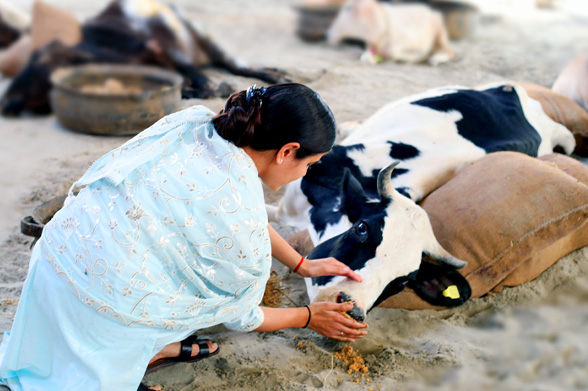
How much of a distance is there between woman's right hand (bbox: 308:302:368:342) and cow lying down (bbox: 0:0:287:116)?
3219 millimetres

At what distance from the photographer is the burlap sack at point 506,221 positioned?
2.75 meters

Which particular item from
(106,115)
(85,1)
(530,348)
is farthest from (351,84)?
(85,1)

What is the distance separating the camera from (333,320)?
7.34 ft

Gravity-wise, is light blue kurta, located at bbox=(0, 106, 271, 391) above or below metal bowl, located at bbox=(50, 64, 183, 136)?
above

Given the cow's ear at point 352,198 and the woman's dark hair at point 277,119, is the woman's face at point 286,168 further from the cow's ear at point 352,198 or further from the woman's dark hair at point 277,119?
the cow's ear at point 352,198

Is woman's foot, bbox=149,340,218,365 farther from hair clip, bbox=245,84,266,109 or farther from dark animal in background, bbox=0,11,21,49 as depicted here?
dark animal in background, bbox=0,11,21,49

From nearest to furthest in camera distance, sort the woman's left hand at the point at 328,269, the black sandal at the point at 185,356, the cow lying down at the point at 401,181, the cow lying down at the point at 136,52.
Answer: the black sandal at the point at 185,356, the woman's left hand at the point at 328,269, the cow lying down at the point at 401,181, the cow lying down at the point at 136,52

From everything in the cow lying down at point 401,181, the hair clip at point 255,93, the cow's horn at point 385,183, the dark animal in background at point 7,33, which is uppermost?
the hair clip at point 255,93

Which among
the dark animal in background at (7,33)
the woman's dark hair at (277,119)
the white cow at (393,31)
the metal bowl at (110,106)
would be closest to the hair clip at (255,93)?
the woman's dark hair at (277,119)

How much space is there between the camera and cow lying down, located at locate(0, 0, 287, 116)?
17.1ft

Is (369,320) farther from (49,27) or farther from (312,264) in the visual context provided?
(49,27)

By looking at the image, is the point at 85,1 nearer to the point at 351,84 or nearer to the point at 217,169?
the point at 351,84

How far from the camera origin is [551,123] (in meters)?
4.09

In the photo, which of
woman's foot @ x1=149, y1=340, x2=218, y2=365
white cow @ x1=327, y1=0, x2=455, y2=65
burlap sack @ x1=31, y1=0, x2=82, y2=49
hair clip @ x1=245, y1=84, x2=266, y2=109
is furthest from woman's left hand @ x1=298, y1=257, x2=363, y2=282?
white cow @ x1=327, y1=0, x2=455, y2=65
